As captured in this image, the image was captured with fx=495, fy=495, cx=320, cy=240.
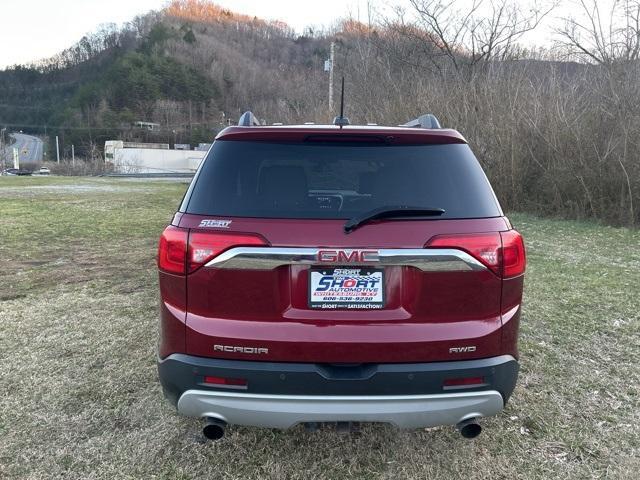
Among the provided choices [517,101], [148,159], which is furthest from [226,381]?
[148,159]

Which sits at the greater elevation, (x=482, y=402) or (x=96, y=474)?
(x=482, y=402)

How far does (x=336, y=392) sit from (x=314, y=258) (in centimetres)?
61

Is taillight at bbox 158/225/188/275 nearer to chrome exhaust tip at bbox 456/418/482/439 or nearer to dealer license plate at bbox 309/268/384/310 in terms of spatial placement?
dealer license plate at bbox 309/268/384/310

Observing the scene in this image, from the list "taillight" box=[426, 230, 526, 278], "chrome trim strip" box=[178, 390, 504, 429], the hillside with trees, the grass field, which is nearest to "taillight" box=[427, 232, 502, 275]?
"taillight" box=[426, 230, 526, 278]

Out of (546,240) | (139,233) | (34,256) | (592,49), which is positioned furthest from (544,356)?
(592,49)

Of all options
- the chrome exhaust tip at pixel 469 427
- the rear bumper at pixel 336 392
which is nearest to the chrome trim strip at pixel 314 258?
the rear bumper at pixel 336 392

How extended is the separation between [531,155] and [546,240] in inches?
209

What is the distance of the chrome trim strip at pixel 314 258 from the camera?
2129 mm

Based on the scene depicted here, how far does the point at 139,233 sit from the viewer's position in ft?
34.2

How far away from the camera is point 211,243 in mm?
2178

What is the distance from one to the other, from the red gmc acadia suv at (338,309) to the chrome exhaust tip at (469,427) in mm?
11

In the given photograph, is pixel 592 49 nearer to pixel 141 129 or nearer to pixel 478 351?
pixel 478 351

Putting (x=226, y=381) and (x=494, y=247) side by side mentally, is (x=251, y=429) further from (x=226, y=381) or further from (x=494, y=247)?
(x=494, y=247)

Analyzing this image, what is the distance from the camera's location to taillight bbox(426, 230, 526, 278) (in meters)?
2.18
